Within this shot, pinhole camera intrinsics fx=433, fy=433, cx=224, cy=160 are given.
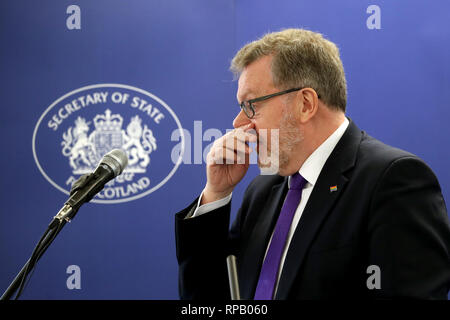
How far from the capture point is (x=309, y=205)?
4.60 feet

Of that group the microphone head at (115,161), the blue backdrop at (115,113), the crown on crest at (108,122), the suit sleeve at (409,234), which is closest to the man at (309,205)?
the suit sleeve at (409,234)

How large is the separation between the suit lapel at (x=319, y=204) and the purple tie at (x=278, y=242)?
65 millimetres

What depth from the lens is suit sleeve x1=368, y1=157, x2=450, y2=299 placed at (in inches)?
45.1

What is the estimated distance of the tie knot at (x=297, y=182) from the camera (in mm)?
1519

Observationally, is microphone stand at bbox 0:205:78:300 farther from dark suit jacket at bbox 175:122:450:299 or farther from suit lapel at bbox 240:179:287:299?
suit lapel at bbox 240:179:287:299

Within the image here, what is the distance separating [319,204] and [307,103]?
1.28 ft

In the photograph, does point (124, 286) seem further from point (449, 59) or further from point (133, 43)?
point (449, 59)

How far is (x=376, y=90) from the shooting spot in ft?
8.29

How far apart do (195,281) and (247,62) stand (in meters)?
0.84

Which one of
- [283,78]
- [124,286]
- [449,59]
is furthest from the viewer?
[124,286]

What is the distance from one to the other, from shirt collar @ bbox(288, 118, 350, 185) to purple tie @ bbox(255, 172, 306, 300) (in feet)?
0.10

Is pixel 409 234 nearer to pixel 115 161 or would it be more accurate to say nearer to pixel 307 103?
pixel 307 103

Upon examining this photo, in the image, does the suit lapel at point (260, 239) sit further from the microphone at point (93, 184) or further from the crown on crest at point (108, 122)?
the crown on crest at point (108, 122)

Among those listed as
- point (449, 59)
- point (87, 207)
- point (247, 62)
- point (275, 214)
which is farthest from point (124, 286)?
point (449, 59)
